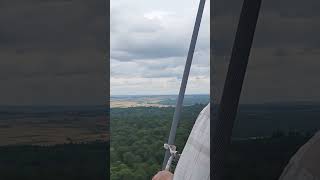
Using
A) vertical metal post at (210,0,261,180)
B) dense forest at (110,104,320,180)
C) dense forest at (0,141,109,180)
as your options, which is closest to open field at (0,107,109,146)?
dense forest at (0,141,109,180)

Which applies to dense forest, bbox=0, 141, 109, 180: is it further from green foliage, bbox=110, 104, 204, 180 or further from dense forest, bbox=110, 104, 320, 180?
green foliage, bbox=110, 104, 204, 180

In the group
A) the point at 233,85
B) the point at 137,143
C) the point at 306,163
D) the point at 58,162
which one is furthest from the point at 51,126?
the point at 137,143

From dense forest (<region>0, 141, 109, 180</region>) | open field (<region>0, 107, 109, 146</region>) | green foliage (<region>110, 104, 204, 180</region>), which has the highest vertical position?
open field (<region>0, 107, 109, 146</region>)

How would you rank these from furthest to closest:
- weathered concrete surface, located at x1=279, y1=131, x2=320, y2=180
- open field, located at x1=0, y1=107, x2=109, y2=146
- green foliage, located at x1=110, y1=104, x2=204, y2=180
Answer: green foliage, located at x1=110, y1=104, x2=204, y2=180, weathered concrete surface, located at x1=279, y1=131, x2=320, y2=180, open field, located at x1=0, y1=107, x2=109, y2=146

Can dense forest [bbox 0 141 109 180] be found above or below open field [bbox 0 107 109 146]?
below

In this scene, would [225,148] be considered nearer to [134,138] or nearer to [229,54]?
[229,54]

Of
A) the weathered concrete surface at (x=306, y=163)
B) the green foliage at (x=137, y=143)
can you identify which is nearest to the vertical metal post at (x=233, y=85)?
the weathered concrete surface at (x=306, y=163)

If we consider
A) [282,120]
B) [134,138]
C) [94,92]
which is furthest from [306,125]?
[134,138]
